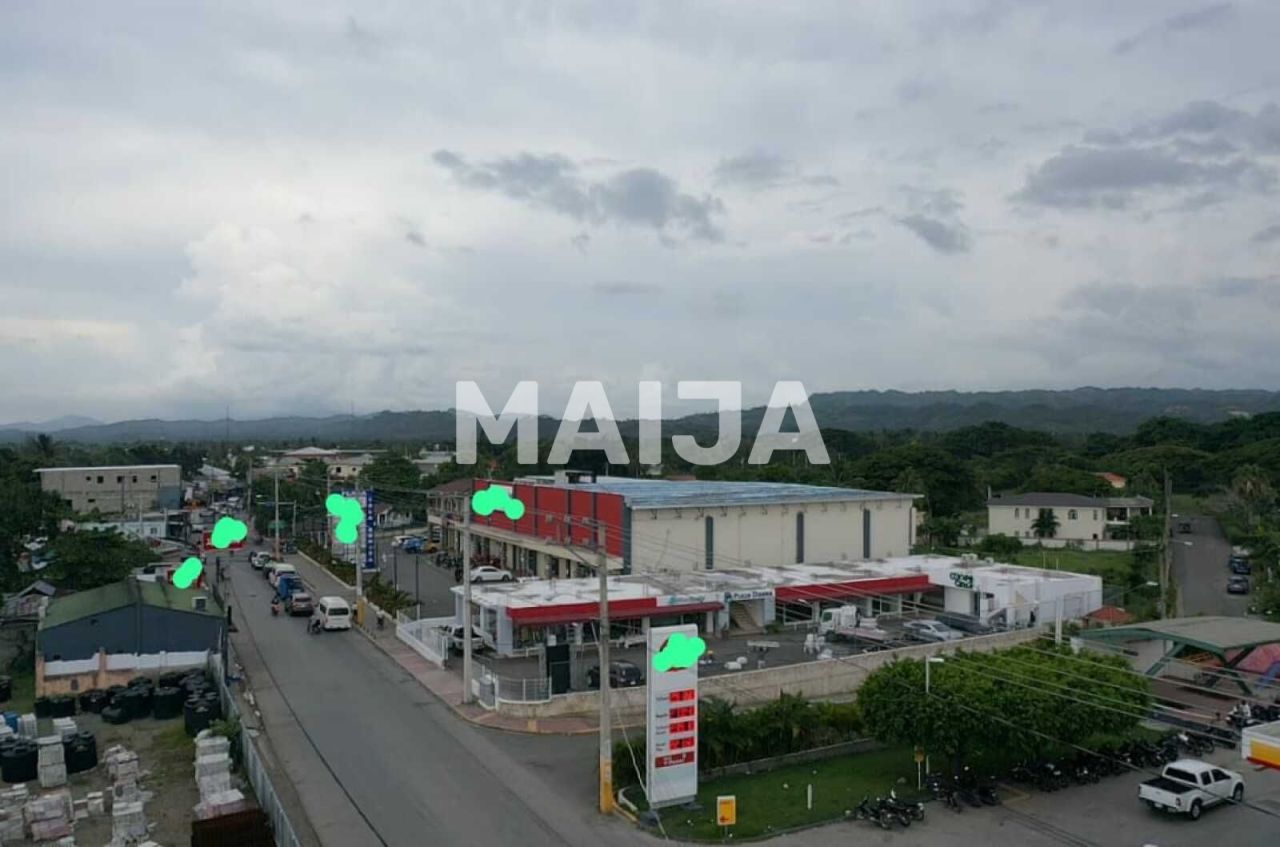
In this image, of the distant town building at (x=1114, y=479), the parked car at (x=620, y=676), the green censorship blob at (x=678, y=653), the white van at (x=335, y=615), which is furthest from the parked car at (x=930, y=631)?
the distant town building at (x=1114, y=479)

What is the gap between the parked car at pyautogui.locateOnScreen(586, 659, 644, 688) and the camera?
64.3 ft

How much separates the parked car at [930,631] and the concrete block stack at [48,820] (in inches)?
735

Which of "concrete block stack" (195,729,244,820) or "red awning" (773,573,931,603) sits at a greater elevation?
"red awning" (773,573,931,603)

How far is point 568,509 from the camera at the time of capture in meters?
32.9

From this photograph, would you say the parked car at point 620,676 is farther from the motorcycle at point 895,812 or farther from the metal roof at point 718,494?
the metal roof at point 718,494

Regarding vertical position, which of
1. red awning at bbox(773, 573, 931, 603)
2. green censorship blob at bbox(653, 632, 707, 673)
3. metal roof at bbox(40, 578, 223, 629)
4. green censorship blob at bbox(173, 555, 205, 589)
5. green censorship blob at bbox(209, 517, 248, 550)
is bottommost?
red awning at bbox(773, 573, 931, 603)

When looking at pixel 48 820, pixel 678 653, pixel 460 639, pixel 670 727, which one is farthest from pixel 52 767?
pixel 678 653

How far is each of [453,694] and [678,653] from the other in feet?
26.5

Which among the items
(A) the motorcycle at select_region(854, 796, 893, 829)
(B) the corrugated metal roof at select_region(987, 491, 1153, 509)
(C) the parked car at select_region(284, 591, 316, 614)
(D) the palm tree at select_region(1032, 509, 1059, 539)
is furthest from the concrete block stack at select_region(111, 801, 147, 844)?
(B) the corrugated metal roof at select_region(987, 491, 1153, 509)

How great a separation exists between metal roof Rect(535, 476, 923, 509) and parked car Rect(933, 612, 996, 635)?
680 cm

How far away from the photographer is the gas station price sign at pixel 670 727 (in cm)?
1404

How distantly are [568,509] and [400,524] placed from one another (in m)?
32.8

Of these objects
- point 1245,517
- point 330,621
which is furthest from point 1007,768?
point 1245,517

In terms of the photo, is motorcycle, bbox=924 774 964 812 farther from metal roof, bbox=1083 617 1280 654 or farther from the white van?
the white van
